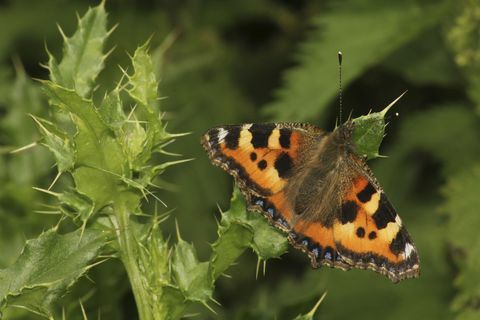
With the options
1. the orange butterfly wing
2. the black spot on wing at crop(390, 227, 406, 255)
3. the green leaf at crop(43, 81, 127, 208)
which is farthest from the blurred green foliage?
the green leaf at crop(43, 81, 127, 208)

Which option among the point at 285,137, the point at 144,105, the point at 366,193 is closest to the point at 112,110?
the point at 144,105

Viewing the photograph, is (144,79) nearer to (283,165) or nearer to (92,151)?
(92,151)

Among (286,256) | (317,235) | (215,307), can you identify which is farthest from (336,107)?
(317,235)

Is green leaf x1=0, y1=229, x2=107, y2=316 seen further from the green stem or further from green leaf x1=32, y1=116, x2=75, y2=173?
green leaf x1=32, y1=116, x2=75, y2=173

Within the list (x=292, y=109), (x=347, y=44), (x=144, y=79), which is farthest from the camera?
(x=347, y=44)

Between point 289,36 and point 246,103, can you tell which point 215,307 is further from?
point 289,36
